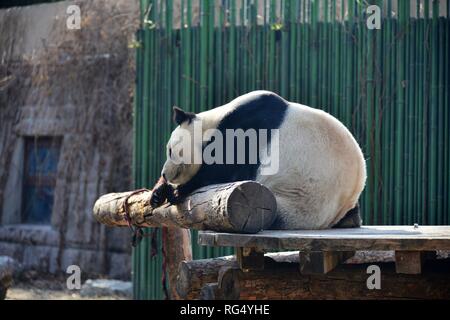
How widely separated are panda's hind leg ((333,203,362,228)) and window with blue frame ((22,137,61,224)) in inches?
327

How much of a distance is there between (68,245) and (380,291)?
8193 mm

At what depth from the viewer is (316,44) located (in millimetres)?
8297

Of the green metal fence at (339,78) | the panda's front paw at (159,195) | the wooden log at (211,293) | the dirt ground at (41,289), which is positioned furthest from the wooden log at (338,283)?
the dirt ground at (41,289)

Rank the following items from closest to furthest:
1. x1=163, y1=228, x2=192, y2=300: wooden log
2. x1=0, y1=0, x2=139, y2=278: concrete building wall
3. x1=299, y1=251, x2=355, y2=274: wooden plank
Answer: x1=299, y1=251, x2=355, y2=274: wooden plank < x1=163, y1=228, x2=192, y2=300: wooden log < x1=0, y1=0, x2=139, y2=278: concrete building wall

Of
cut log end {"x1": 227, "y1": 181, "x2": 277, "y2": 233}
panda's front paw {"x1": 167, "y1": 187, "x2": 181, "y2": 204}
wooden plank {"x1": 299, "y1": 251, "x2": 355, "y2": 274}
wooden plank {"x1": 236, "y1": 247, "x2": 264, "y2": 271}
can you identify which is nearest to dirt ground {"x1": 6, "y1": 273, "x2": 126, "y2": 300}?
panda's front paw {"x1": 167, "y1": 187, "x2": 181, "y2": 204}

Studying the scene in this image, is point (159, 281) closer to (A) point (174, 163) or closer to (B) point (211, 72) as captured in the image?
(B) point (211, 72)

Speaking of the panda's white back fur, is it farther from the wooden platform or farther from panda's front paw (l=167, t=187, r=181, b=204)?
the wooden platform

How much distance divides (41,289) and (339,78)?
593cm

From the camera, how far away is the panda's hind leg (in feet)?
18.9

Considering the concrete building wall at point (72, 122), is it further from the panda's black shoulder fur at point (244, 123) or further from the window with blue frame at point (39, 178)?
the panda's black shoulder fur at point (244, 123)

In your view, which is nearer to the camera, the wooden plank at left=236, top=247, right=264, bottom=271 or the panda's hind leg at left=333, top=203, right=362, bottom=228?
the wooden plank at left=236, top=247, right=264, bottom=271

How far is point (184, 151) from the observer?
19.4 feet

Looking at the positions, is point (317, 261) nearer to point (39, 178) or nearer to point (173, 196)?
point (173, 196)

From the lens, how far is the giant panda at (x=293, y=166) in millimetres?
5367
